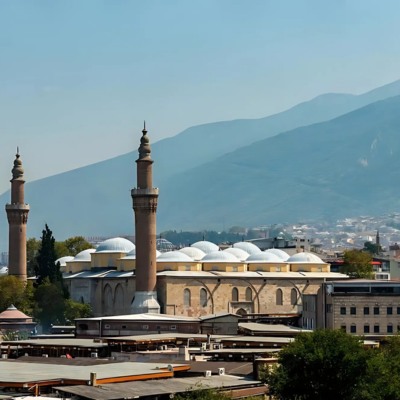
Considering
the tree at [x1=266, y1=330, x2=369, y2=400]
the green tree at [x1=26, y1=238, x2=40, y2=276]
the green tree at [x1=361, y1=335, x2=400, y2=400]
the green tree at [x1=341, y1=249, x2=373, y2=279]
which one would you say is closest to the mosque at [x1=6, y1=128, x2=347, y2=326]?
the green tree at [x1=341, y1=249, x2=373, y2=279]

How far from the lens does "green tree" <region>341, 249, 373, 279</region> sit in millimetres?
113325

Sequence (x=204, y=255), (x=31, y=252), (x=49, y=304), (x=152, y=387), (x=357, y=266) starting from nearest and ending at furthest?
(x=152, y=387) < (x=49, y=304) < (x=204, y=255) < (x=357, y=266) < (x=31, y=252)

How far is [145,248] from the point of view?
91500 millimetres

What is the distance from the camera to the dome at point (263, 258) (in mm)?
104938

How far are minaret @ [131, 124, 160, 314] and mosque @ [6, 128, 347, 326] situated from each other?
6cm

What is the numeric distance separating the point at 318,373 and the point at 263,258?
57.6m

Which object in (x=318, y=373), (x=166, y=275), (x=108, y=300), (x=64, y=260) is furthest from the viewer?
(x=64, y=260)

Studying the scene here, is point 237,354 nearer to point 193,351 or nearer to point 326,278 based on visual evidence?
point 193,351

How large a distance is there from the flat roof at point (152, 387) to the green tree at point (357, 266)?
63.6 meters

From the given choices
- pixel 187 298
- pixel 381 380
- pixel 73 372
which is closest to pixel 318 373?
pixel 381 380

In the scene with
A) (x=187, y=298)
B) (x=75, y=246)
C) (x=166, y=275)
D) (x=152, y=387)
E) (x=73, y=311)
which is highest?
(x=75, y=246)

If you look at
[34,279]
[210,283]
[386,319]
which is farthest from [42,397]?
[34,279]

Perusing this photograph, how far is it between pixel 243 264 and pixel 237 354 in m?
45.8

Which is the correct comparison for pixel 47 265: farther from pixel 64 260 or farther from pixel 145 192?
pixel 145 192
